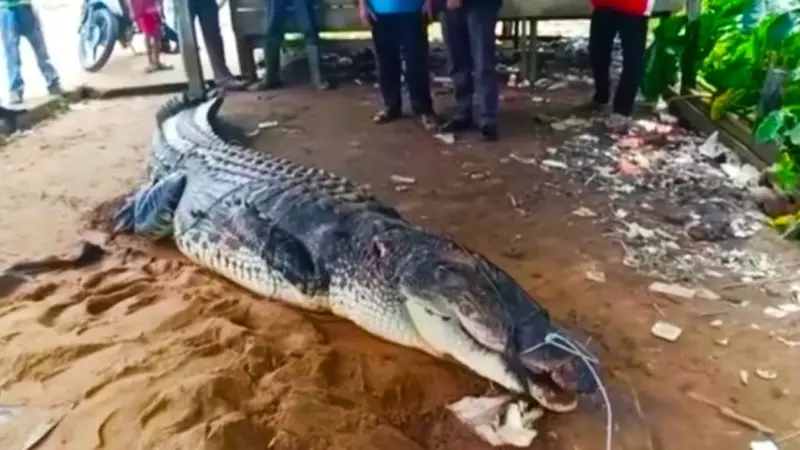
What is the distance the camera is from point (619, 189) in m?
4.03

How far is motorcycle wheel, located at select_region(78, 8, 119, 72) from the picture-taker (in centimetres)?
705

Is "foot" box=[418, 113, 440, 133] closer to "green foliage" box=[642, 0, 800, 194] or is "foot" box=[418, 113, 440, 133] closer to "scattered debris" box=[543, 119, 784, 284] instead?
"scattered debris" box=[543, 119, 784, 284]

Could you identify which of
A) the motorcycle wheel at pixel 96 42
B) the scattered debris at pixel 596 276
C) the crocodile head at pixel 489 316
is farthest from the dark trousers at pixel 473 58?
the motorcycle wheel at pixel 96 42

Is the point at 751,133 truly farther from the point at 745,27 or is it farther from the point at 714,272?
the point at 714,272

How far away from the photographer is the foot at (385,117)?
5.36 metres

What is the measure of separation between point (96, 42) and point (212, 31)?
4.52 ft

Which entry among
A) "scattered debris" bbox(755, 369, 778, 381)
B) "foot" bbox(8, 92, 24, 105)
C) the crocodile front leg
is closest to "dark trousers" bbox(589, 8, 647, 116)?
the crocodile front leg

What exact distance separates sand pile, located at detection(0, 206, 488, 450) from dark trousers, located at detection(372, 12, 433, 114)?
99.8 inches

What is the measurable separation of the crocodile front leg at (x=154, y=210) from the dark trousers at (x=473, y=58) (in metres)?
1.94

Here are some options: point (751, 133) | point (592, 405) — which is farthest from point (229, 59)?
point (592, 405)

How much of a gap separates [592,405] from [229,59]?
6116 mm

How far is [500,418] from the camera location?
223cm

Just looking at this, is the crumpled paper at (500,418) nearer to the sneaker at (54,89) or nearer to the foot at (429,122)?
the foot at (429,122)

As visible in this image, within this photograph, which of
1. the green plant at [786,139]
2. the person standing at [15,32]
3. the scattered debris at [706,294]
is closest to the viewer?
the scattered debris at [706,294]
